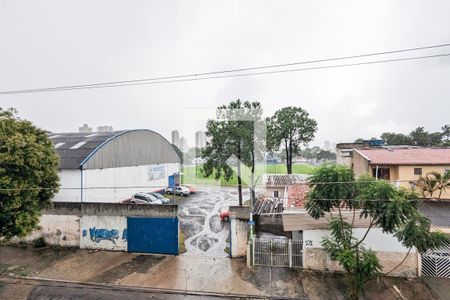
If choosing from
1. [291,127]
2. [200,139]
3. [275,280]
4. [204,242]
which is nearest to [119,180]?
[200,139]

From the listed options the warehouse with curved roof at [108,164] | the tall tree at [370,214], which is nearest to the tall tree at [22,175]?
the warehouse with curved roof at [108,164]

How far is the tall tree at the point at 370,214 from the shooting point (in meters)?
8.11

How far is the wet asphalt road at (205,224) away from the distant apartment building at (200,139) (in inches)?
206

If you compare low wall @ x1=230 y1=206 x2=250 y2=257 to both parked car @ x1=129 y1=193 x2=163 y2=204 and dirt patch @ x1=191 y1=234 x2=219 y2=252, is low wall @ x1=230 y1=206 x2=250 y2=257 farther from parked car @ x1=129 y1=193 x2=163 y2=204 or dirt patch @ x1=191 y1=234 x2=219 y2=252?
parked car @ x1=129 y1=193 x2=163 y2=204

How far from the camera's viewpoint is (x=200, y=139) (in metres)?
20.7

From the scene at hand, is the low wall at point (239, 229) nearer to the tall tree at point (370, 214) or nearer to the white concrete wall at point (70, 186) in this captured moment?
the tall tree at point (370, 214)

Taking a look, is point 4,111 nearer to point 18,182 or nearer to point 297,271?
point 18,182

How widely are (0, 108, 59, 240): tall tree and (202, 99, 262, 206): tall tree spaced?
10.3m

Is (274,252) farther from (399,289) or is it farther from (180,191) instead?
(180,191)

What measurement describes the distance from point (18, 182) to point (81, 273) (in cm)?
450

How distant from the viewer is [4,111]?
1104cm

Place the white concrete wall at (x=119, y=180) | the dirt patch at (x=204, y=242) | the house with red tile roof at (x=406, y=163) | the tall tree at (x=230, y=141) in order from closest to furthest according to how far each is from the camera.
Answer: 1. the dirt patch at (x=204, y=242)
2. the house with red tile roof at (x=406, y=163)
3. the white concrete wall at (x=119, y=180)
4. the tall tree at (x=230, y=141)

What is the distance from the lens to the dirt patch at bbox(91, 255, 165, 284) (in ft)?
33.8

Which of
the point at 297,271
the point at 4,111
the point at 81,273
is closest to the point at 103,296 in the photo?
the point at 81,273
